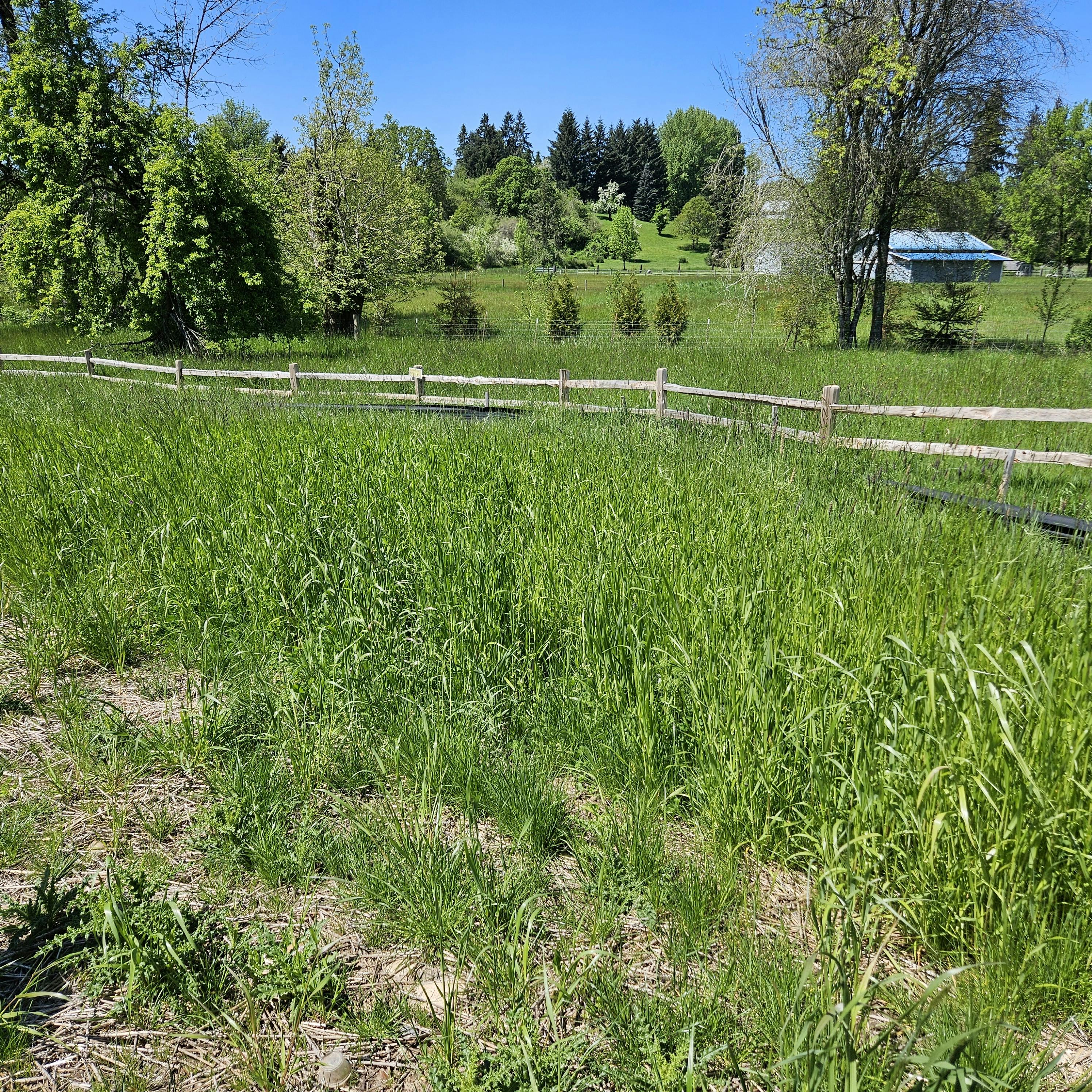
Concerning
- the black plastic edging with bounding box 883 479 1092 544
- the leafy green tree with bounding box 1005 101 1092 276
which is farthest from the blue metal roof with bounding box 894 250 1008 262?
the black plastic edging with bounding box 883 479 1092 544

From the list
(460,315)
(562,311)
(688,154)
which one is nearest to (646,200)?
(688,154)

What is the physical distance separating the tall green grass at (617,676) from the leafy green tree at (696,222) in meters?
76.2

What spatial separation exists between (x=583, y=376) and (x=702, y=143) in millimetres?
110763

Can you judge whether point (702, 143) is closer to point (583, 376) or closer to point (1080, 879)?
point (583, 376)

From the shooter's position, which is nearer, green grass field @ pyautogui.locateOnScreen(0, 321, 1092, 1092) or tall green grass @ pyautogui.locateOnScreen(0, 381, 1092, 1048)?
green grass field @ pyautogui.locateOnScreen(0, 321, 1092, 1092)

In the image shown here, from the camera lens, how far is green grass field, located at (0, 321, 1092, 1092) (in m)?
1.82

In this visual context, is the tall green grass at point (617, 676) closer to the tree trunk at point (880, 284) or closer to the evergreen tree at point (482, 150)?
the tree trunk at point (880, 284)

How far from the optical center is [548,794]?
2596 mm

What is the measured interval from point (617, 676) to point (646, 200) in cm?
10584

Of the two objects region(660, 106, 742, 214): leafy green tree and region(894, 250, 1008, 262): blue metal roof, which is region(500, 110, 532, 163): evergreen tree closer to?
region(660, 106, 742, 214): leafy green tree

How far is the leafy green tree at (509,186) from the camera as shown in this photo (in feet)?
281

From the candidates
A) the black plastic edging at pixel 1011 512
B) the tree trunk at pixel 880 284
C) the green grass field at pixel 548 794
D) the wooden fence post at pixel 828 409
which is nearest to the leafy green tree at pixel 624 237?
the tree trunk at pixel 880 284

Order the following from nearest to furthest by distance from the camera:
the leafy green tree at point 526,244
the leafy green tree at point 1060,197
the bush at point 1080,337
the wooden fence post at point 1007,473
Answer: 1. the wooden fence post at point 1007,473
2. the bush at point 1080,337
3. the leafy green tree at point 1060,197
4. the leafy green tree at point 526,244

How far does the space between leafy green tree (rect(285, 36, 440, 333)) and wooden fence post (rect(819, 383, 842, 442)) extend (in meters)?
17.0
